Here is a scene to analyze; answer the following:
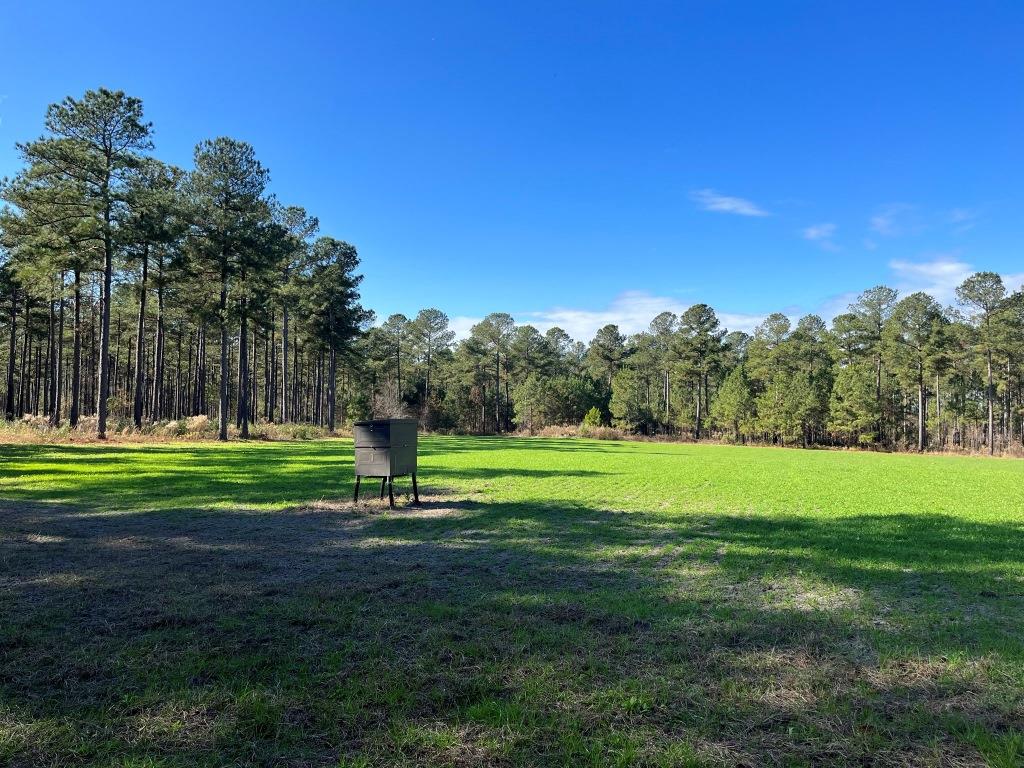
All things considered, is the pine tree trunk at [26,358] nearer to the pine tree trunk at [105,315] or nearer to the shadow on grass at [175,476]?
the pine tree trunk at [105,315]

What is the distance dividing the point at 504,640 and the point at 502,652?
220 millimetres

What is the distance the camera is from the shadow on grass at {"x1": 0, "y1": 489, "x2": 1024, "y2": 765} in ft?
9.05

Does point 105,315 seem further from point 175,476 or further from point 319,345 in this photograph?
point 319,345

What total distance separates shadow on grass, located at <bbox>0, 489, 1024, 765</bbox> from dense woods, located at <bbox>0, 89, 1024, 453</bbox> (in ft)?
82.2

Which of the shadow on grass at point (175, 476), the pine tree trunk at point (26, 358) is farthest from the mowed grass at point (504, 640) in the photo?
A: the pine tree trunk at point (26, 358)

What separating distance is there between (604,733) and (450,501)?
8.76m

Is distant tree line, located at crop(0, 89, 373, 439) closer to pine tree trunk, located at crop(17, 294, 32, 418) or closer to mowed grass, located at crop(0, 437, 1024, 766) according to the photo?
pine tree trunk, located at crop(17, 294, 32, 418)

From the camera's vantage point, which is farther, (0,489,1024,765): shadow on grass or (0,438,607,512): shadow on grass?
(0,438,607,512): shadow on grass

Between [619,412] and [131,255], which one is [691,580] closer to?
[131,255]

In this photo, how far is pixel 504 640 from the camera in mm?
4059

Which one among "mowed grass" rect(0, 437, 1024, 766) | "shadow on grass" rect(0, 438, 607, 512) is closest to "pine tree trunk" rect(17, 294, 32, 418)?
"shadow on grass" rect(0, 438, 607, 512)

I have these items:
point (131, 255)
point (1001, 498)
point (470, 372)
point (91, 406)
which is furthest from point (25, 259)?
point (470, 372)

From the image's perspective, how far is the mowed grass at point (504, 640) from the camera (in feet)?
9.05

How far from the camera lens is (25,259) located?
88.3 feet
